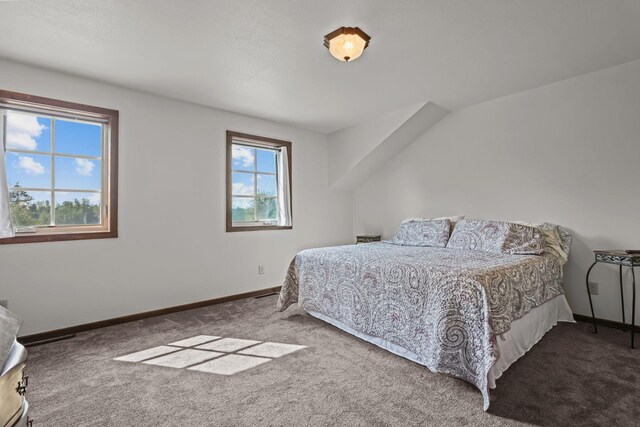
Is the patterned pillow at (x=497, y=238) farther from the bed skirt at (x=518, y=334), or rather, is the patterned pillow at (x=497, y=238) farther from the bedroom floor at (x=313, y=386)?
the bedroom floor at (x=313, y=386)

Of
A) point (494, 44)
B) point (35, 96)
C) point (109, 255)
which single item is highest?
point (494, 44)

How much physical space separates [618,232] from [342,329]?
102 inches

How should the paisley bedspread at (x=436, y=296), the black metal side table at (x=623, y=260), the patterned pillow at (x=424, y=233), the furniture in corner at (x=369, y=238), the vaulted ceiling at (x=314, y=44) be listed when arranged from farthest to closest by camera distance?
the furniture in corner at (x=369, y=238)
the patterned pillow at (x=424, y=233)
the black metal side table at (x=623, y=260)
the vaulted ceiling at (x=314, y=44)
the paisley bedspread at (x=436, y=296)

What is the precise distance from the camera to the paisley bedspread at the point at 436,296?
5.88 ft

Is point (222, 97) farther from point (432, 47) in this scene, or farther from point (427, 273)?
point (427, 273)

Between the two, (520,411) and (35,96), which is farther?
(35,96)

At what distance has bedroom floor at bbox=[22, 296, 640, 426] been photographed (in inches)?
61.9

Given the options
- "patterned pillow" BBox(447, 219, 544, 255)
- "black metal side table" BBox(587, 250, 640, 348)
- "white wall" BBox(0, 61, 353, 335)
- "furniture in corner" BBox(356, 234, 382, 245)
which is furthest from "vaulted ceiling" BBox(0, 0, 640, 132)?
"furniture in corner" BBox(356, 234, 382, 245)

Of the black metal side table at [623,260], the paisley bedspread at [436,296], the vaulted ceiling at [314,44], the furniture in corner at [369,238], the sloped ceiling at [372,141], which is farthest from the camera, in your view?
the furniture in corner at [369,238]

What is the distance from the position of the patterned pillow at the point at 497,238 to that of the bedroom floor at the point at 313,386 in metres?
0.75

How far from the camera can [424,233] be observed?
141 inches

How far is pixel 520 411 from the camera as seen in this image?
160cm

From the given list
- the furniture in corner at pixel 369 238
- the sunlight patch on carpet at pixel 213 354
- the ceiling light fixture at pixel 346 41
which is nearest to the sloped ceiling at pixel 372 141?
the furniture in corner at pixel 369 238

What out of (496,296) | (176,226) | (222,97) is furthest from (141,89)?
(496,296)
